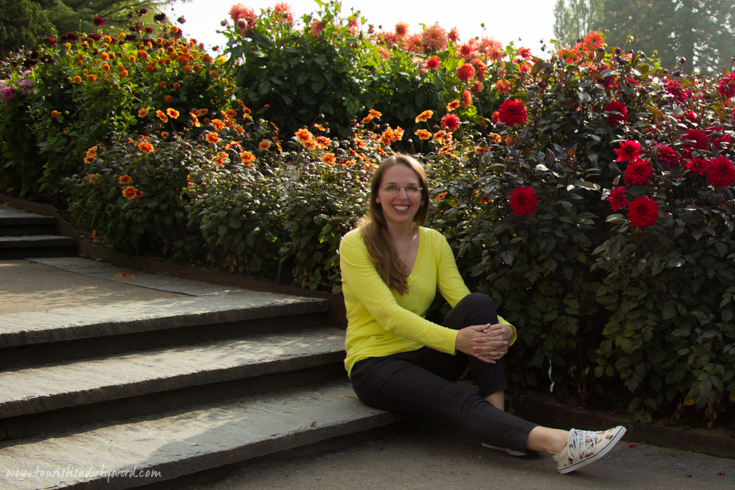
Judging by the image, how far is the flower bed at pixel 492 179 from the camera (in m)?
2.56

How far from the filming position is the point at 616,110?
2.93 meters

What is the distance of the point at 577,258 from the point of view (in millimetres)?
2785

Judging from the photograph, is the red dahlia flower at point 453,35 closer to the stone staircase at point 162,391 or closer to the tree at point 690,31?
the stone staircase at point 162,391

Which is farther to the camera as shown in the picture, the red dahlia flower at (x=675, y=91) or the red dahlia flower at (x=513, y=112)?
the red dahlia flower at (x=675, y=91)

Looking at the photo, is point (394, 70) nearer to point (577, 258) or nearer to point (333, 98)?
point (333, 98)

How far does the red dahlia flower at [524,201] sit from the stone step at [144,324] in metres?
1.52

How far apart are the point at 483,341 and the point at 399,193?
0.75m

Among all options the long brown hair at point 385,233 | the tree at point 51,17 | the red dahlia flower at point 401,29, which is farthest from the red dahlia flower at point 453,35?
the tree at point 51,17

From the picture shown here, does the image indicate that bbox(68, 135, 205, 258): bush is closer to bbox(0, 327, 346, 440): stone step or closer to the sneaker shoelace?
bbox(0, 327, 346, 440): stone step

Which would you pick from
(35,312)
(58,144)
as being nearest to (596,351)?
(35,312)

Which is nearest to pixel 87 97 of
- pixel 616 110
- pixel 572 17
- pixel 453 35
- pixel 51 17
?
pixel 453 35

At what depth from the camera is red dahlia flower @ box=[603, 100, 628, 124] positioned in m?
2.92

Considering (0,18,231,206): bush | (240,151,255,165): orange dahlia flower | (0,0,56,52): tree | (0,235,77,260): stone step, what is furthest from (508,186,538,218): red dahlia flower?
(0,0,56,52): tree

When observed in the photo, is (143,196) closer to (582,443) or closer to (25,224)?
(25,224)
